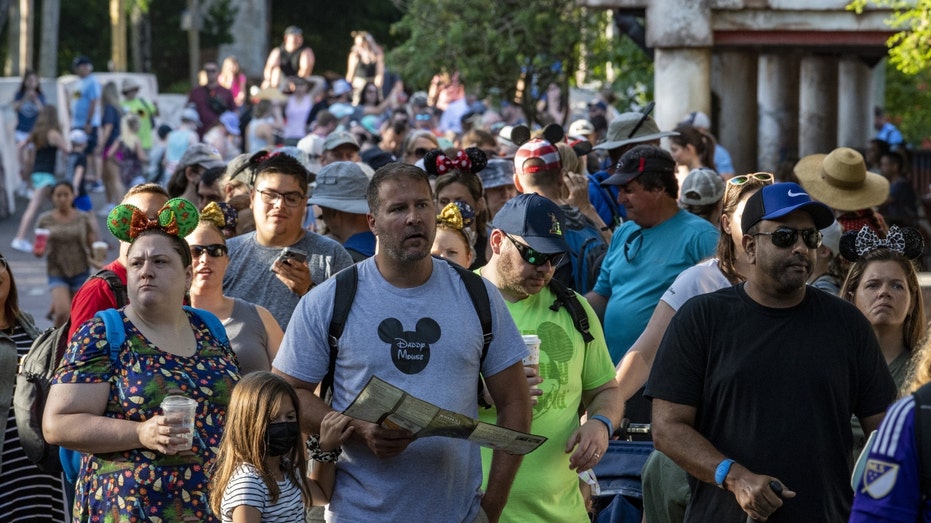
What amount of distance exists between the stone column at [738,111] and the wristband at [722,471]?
47.6ft

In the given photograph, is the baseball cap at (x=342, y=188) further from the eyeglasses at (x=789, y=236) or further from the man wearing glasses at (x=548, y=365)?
the eyeglasses at (x=789, y=236)

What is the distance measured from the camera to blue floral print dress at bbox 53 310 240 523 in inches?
219

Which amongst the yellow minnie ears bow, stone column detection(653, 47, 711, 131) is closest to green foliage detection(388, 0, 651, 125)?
stone column detection(653, 47, 711, 131)

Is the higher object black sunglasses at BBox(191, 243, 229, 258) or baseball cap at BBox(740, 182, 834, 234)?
baseball cap at BBox(740, 182, 834, 234)

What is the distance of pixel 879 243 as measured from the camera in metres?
6.85

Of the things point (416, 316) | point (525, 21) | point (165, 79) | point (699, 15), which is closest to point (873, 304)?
point (416, 316)

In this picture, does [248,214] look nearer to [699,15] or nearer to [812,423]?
[812,423]

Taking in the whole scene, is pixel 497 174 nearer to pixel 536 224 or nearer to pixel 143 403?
pixel 536 224

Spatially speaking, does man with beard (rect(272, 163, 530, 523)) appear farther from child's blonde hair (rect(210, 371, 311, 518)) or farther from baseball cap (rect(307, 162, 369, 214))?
baseball cap (rect(307, 162, 369, 214))

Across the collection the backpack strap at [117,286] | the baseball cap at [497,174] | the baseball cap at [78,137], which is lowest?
the backpack strap at [117,286]

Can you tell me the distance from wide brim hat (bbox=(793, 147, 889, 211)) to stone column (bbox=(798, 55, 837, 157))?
1292cm

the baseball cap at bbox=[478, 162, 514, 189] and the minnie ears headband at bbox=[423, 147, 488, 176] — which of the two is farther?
the baseball cap at bbox=[478, 162, 514, 189]

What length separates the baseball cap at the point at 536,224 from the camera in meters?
6.05

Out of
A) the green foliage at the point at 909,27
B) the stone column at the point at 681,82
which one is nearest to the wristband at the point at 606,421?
the green foliage at the point at 909,27
